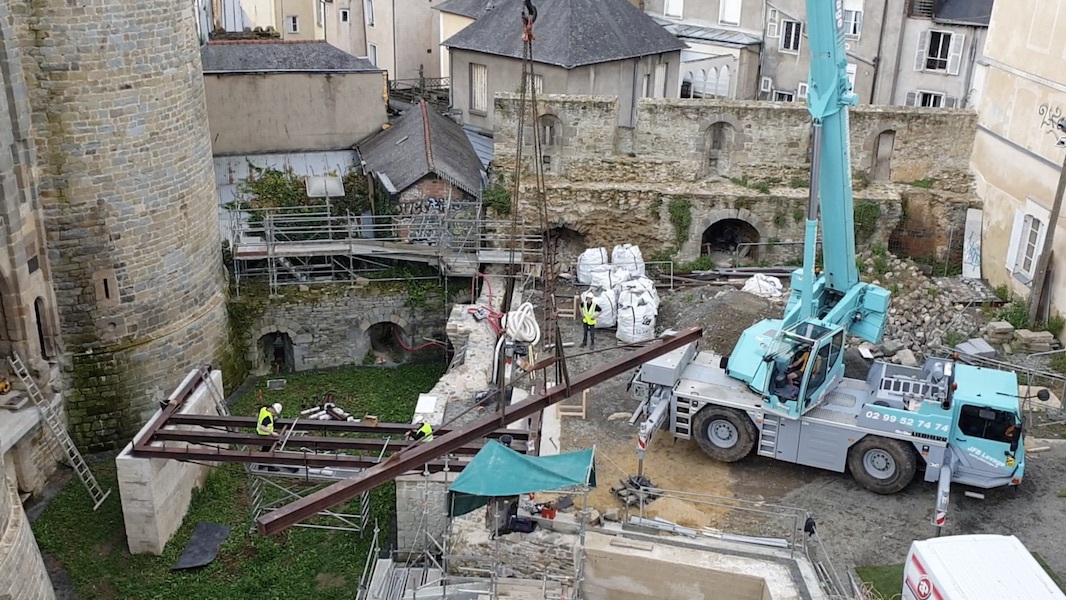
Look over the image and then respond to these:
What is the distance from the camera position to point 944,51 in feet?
92.1

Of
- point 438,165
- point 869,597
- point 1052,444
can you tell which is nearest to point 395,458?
point 869,597

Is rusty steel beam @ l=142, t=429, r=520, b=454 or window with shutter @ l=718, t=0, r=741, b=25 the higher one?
window with shutter @ l=718, t=0, r=741, b=25

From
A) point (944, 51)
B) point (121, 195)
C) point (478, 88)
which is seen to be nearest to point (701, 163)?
point (478, 88)

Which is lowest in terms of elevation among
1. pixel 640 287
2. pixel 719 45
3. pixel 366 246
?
pixel 640 287

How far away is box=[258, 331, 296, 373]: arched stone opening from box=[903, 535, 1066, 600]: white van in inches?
515

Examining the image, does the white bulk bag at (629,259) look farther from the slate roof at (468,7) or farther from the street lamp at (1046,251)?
the slate roof at (468,7)

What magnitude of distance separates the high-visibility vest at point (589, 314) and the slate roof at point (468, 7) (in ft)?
43.8

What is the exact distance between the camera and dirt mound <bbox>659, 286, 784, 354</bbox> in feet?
58.9

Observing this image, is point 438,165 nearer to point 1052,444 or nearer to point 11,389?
point 11,389

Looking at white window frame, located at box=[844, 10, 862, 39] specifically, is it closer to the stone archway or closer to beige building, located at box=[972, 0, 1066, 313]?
beige building, located at box=[972, 0, 1066, 313]

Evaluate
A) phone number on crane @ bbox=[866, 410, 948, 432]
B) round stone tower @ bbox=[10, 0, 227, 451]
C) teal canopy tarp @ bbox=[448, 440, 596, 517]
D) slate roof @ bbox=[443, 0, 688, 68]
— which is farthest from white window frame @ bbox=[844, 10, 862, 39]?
teal canopy tarp @ bbox=[448, 440, 596, 517]

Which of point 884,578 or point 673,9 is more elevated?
point 673,9

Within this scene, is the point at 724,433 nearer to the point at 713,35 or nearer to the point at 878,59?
the point at 878,59

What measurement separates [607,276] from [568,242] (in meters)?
2.70
